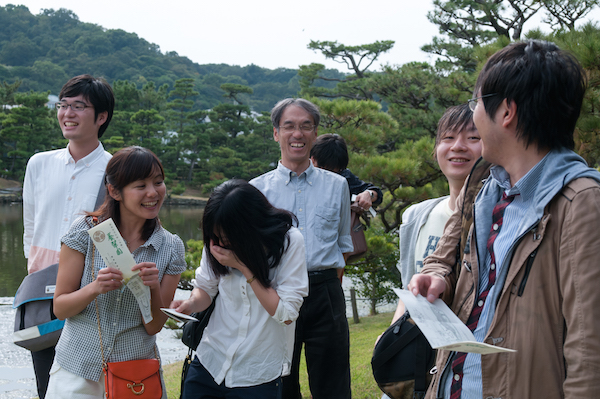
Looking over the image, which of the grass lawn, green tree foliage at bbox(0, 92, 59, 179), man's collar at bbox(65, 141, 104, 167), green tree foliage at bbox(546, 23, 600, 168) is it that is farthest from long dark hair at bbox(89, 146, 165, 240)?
green tree foliage at bbox(0, 92, 59, 179)

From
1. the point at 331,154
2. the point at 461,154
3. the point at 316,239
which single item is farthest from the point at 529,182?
the point at 331,154

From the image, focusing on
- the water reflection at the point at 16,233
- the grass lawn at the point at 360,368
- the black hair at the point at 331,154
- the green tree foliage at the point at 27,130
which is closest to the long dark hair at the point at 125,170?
the black hair at the point at 331,154

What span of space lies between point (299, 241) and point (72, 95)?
1.27m

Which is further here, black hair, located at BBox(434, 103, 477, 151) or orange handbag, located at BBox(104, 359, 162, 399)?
black hair, located at BBox(434, 103, 477, 151)

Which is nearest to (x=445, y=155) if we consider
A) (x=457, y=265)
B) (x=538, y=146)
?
(x=457, y=265)

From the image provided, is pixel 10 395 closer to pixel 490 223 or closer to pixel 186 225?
pixel 490 223

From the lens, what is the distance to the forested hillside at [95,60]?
42.7 metres

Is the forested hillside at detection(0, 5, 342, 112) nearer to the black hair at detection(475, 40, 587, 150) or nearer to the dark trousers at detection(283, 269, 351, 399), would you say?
the dark trousers at detection(283, 269, 351, 399)

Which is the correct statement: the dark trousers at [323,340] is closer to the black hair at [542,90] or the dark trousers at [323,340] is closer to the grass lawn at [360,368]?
the grass lawn at [360,368]

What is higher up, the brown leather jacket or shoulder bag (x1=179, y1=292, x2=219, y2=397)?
the brown leather jacket

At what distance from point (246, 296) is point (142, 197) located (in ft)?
1.62

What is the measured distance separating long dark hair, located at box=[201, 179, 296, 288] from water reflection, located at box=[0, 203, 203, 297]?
18.2ft

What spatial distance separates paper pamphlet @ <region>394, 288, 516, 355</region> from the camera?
0.93 metres

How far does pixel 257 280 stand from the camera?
58.9 inches
